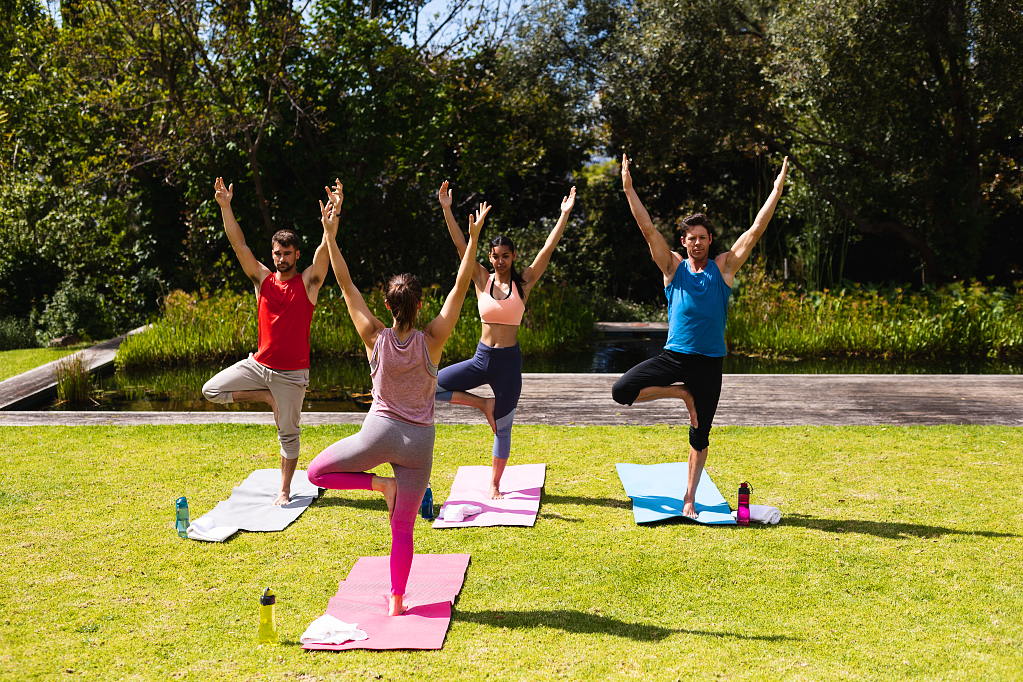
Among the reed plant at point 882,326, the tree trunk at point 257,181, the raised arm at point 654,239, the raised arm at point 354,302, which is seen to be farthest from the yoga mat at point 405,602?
the tree trunk at point 257,181

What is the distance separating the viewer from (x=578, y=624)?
4.18m

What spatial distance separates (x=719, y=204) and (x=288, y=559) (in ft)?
53.8

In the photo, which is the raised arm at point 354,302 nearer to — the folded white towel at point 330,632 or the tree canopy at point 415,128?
the folded white towel at point 330,632

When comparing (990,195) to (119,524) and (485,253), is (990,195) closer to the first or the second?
(485,253)

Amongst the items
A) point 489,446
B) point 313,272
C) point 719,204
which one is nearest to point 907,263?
point 719,204

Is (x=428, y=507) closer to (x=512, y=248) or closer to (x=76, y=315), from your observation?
(x=512, y=248)

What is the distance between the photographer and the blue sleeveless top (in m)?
5.51

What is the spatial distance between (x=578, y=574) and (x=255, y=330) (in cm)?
943

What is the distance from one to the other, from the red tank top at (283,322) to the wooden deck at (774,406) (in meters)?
2.65

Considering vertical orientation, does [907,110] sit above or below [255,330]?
above

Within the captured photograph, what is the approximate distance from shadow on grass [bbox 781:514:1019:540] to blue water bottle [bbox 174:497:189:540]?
13.0ft

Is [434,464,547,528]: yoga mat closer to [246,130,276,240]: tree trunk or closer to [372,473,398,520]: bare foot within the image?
[372,473,398,520]: bare foot

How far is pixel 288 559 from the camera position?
5.10 m

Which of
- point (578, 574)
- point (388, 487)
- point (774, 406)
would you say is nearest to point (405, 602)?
point (388, 487)
